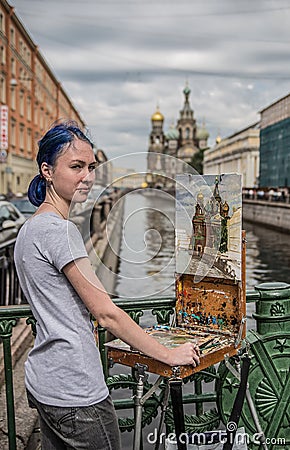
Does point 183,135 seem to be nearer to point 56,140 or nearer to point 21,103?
point 21,103

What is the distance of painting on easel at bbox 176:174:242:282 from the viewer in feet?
9.39

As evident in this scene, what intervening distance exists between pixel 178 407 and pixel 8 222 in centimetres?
947

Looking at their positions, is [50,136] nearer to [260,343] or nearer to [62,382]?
[62,382]

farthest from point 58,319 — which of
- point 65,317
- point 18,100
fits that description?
point 18,100

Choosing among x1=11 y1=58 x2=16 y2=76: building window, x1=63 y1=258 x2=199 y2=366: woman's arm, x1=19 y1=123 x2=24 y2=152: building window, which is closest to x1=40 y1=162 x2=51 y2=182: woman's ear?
x1=63 y1=258 x2=199 y2=366: woman's arm

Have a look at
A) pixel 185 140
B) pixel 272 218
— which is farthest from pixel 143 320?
pixel 185 140

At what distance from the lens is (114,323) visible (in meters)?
2.12

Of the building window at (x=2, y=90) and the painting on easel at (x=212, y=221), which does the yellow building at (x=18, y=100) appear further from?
the painting on easel at (x=212, y=221)

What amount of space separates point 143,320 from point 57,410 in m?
9.07

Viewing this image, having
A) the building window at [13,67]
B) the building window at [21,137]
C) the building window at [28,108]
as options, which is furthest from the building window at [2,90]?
the building window at [28,108]

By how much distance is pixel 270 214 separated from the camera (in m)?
42.1

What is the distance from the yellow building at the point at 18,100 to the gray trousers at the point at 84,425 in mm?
35522

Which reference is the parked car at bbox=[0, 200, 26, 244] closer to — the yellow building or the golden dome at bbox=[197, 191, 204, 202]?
the golden dome at bbox=[197, 191, 204, 202]

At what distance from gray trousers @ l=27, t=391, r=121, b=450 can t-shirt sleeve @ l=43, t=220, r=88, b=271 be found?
481 millimetres
